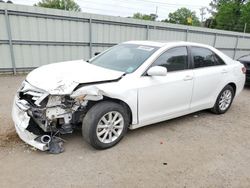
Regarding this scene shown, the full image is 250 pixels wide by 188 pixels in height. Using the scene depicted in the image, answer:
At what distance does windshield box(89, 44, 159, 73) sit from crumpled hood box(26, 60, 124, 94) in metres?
0.23

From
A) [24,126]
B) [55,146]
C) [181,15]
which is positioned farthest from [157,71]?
[181,15]

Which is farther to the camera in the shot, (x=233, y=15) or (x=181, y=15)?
(x=181, y=15)

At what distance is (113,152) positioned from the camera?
3344mm

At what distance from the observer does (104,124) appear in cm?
332

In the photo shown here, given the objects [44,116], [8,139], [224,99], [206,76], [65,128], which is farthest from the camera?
[224,99]

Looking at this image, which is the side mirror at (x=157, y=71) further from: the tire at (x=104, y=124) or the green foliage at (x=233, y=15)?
the green foliage at (x=233, y=15)

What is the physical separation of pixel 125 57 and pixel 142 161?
187cm

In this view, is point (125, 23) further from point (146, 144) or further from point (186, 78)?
point (146, 144)

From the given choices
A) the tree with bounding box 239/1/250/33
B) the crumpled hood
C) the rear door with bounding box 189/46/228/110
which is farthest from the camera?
the tree with bounding box 239/1/250/33

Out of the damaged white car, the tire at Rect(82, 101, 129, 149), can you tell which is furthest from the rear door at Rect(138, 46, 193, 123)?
the tire at Rect(82, 101, 129, 149)

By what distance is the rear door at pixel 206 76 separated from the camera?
436cm

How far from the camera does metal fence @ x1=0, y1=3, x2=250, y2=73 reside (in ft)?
25.7

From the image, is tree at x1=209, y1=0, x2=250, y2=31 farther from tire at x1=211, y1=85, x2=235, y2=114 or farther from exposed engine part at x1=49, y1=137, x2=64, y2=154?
exposed engine part at x1=49, y1=137, x2=64, y2=154

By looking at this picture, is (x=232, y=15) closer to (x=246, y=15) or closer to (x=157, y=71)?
(x=246, y=15)
